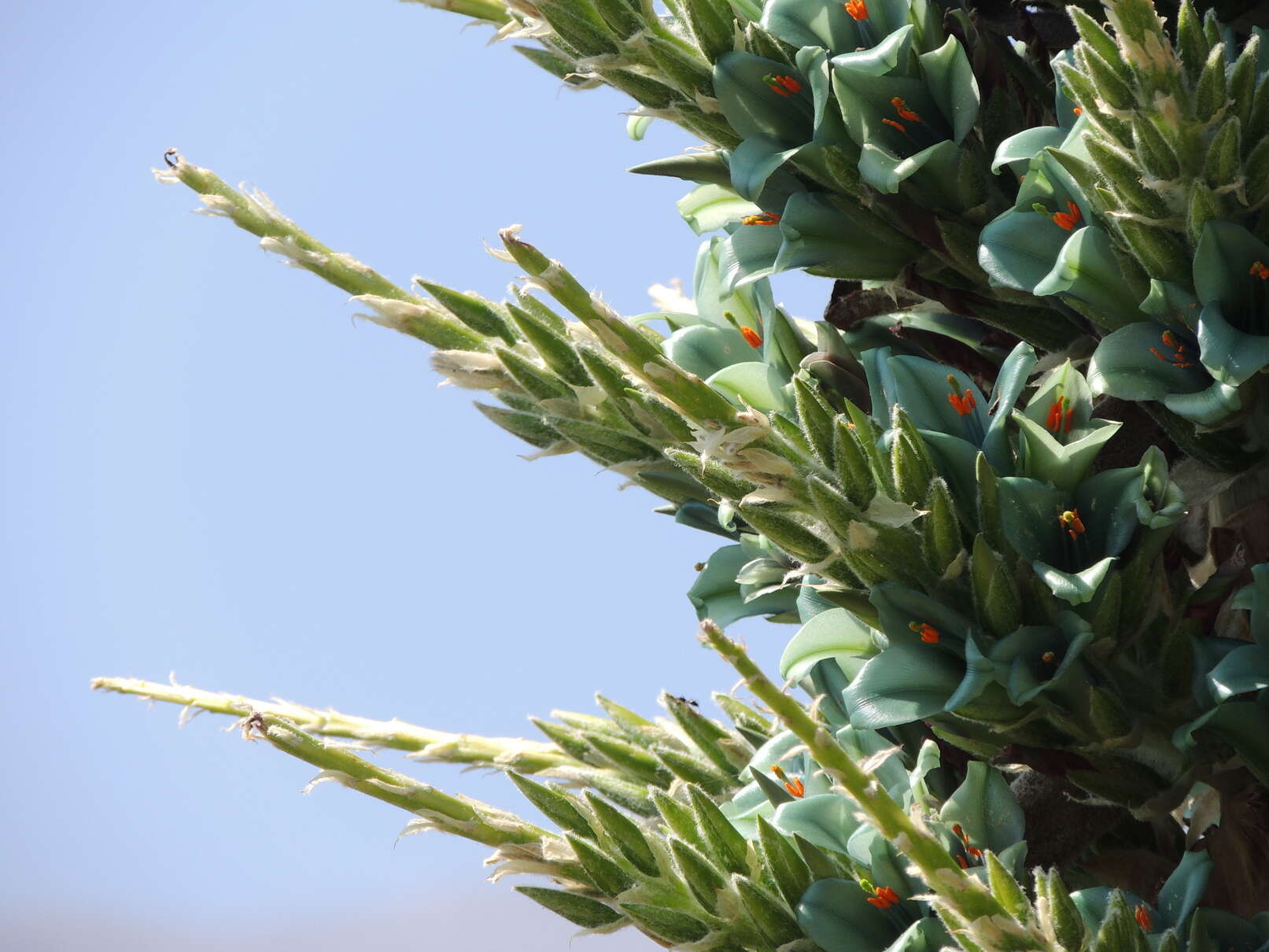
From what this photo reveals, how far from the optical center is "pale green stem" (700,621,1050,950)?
57cm

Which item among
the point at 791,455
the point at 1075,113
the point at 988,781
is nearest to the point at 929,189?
the point at 1075,113

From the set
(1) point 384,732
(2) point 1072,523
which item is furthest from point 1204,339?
(1) point 384,732

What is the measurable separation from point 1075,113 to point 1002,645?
310 mm

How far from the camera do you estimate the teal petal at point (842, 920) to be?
71 centimetres

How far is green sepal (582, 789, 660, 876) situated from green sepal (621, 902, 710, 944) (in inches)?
0.9

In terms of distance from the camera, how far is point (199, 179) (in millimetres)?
944

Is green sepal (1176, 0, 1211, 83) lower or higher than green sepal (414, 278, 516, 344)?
lower

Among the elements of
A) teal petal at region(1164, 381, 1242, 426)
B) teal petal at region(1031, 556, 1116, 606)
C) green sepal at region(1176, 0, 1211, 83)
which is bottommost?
teal petal at region(1031, 556, 1116, 606)

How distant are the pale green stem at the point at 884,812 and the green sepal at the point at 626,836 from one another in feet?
0.60

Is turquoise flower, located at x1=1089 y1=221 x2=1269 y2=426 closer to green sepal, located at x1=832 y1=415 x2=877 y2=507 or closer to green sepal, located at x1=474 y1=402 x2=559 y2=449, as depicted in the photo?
green sepal, located at x1=832 y1=415 x2=877 y2=507

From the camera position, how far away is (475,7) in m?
1.01

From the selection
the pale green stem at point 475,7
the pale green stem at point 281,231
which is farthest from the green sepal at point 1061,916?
the pale green stem at point 475,7

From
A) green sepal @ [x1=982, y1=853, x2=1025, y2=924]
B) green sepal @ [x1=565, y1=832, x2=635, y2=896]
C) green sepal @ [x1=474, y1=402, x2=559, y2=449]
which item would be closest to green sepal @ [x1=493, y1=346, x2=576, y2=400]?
green sepal @ [x1=474, y1=402, x2=559, y2=449]

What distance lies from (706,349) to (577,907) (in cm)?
37
